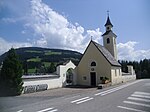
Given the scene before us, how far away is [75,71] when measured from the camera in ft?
120

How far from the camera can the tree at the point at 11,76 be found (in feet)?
66.1

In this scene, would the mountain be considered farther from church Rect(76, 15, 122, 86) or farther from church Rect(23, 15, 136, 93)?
church Rect(76, 15, 122, 86)

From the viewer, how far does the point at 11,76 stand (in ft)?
66.9

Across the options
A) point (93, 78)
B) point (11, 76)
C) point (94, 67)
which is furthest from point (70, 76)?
point (11, 76)

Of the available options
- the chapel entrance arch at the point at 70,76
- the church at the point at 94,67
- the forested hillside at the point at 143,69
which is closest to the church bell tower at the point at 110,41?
the church at the point at 94,67

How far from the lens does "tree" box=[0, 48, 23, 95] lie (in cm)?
2014

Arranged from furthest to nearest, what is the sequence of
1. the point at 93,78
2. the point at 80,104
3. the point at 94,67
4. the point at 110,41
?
the point at 110,41 → the point at 93,78 → the point at 94,67 → the point at 80,104

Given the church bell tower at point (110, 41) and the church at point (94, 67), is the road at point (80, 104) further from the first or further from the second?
the church bell tower at point (110, 41)

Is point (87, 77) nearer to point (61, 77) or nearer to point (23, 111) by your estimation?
point (61, 77)

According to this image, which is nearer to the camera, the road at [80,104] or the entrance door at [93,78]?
the road at [80,104]

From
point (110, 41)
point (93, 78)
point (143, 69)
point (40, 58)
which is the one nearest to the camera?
point (93, 78)

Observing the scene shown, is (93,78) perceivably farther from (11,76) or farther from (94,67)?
(11,76)

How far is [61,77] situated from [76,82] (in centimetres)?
633

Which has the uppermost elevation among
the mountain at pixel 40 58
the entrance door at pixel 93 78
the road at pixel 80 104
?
the mountain at pixel 40 58
